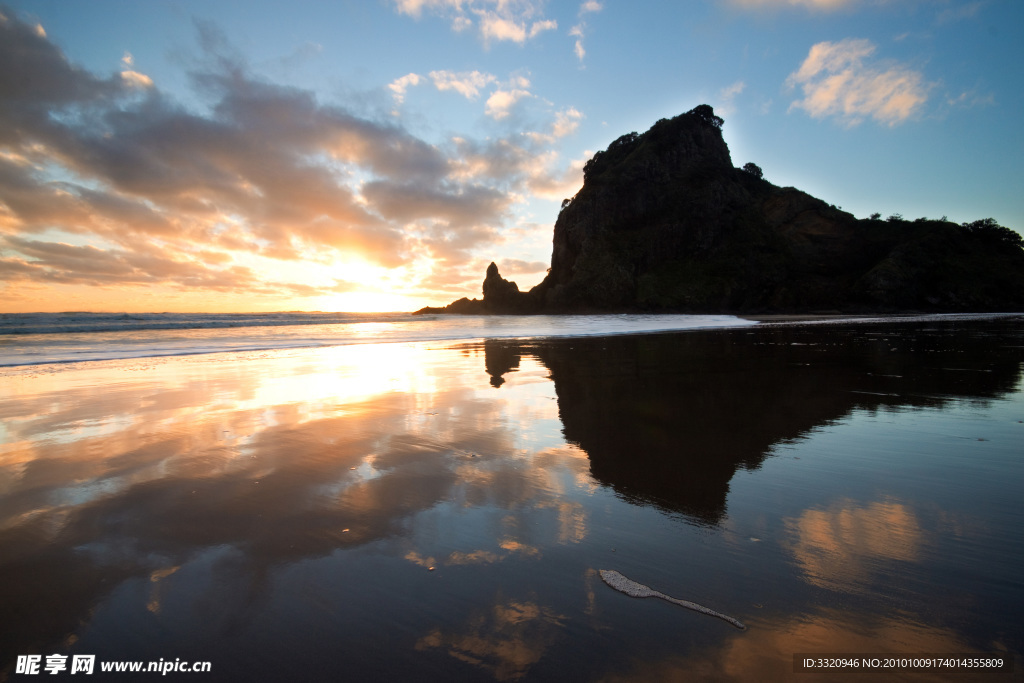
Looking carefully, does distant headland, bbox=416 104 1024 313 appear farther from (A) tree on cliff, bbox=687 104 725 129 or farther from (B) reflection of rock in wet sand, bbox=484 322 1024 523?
(B) reflection of rock in wet sand, bbox=484 322 1024 523

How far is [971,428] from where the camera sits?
198 inches

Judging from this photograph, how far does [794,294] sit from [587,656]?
7975 centimetres

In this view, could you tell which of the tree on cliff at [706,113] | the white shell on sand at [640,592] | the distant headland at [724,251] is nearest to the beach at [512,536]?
the white shell on sand at [640,592]

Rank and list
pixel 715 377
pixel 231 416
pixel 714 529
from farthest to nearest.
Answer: pixel 715 377
pixel 231 416
pixel 714 529

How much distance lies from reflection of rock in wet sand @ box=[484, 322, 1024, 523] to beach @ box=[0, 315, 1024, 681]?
52mm

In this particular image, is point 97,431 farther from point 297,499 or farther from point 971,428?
point 971,428

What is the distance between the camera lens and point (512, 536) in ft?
9.20

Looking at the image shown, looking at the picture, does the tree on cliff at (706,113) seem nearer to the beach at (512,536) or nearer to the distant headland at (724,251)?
the distant headland at (724,251)

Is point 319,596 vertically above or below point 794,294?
below

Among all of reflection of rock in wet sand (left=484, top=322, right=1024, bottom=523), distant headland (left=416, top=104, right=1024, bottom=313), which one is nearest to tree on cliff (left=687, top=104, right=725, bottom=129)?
distant headland (left=416, top=104, right=1024, bottom=313)

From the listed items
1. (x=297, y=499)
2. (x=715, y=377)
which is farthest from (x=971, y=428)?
(x=297, y=499)

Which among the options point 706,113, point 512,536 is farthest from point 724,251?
point 512,536

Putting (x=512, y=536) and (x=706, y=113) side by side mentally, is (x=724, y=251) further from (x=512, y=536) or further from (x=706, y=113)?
(x=512, y=536)

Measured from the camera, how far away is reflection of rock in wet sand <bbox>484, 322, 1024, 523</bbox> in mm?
3912
